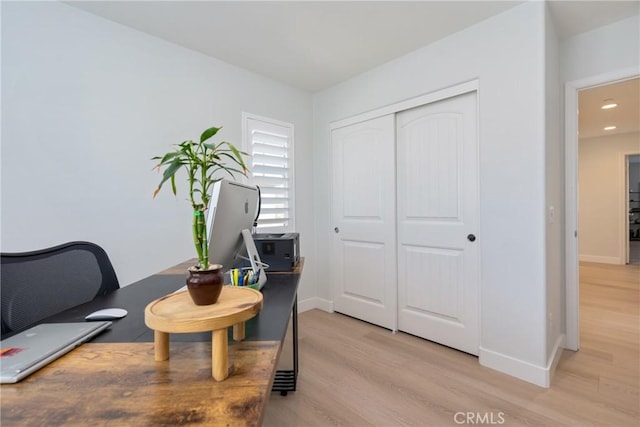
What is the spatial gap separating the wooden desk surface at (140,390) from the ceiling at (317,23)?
2.07 metres

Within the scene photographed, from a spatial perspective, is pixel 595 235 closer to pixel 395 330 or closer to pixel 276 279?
pixel 395 330

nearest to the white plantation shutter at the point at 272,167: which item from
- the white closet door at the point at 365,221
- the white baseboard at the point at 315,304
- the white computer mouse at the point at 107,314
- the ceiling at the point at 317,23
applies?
the white closet door at the point at 365,221

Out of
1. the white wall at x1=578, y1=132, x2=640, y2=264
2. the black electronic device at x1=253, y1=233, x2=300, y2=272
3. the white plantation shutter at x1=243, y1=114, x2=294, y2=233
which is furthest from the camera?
the white wall at x1=578, y1=132, x2=640, y2=264

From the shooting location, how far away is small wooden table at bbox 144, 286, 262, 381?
0.65m

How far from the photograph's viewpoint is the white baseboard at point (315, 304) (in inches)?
130

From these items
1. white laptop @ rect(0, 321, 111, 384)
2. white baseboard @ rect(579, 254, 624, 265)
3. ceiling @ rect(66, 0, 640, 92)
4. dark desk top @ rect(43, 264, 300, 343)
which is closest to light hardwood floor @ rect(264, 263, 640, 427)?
dark desk top @ rect(43, 264, 300, 343)

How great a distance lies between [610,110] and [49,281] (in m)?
5.94

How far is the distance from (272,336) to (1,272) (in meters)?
1.05

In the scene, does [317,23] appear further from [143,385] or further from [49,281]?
[143,385]

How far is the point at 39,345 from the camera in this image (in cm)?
77

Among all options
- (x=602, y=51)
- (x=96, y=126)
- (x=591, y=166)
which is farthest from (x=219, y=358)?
(x=591, y=166)

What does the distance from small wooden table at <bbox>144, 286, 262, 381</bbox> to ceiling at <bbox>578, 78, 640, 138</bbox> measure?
334cm

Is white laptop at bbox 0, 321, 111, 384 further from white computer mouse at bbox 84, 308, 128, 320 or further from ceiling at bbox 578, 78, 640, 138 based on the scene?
ceiling at bbox 578, 78, 640, 138

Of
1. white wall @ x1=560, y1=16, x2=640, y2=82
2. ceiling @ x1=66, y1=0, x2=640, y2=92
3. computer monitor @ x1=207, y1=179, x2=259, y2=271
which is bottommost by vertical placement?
computer monitor @ x1=207, y1=179, x2=259, y2=271
